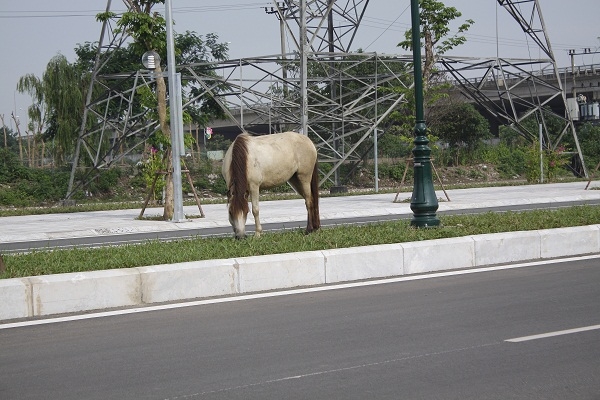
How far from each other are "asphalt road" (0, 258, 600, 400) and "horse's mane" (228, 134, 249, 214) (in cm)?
326

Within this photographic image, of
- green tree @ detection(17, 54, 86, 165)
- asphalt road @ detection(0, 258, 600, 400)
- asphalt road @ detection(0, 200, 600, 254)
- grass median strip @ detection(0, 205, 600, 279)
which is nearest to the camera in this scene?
asphalt road @ detection(0, 258, 600, 400)

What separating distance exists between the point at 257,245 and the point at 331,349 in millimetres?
4697

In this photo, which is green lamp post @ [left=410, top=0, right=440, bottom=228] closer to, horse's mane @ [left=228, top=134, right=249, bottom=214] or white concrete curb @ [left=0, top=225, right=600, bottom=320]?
white concrete curb @ [left=0, top=225, right=600, bottom=320]

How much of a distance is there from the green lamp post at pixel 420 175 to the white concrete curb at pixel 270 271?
179cm

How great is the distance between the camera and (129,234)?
20.4 metres

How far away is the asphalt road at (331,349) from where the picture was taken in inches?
248

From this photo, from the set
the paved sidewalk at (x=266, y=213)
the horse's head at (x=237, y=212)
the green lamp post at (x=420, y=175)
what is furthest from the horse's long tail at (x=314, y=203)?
the paved sidewalk at (x=266, y=213)

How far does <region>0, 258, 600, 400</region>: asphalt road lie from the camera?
20.7 feet

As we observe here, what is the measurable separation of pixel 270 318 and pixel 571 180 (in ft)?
111

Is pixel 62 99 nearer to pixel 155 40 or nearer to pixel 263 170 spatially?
pixel 155 40

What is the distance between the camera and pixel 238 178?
43.2 ft

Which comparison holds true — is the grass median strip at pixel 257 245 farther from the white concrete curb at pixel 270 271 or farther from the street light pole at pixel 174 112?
the street light pole at pixel 174 112

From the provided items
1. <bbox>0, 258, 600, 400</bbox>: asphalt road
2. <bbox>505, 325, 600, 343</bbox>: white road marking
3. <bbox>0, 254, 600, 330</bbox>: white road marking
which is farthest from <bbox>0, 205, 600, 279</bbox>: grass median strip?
<bbox>505, 325, 600, 343</bbox>: white road marking

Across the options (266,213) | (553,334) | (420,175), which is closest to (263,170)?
(420,175)
